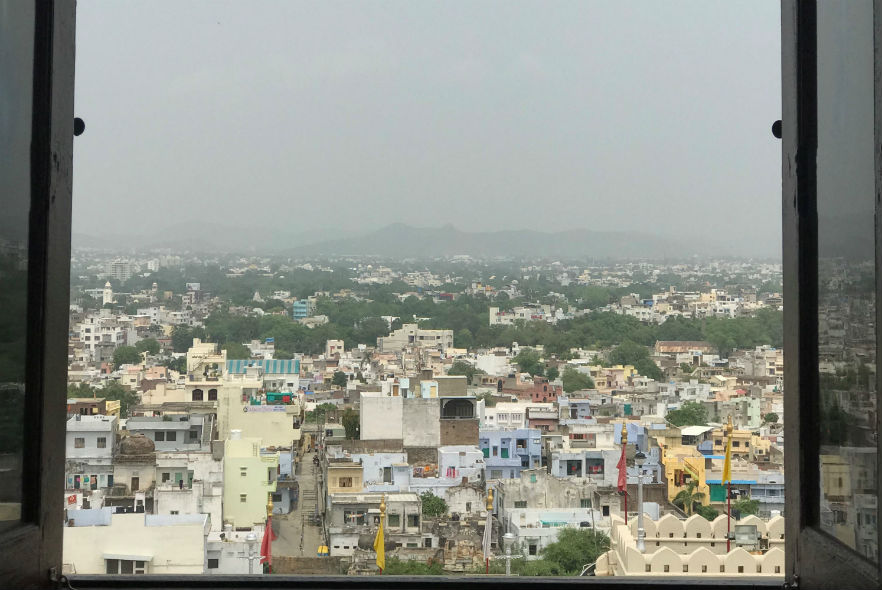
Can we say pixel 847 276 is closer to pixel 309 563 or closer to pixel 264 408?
pixel 309 563

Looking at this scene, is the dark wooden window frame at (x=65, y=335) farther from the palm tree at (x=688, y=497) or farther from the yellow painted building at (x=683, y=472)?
the yellow painted building at (x=683, y=472)

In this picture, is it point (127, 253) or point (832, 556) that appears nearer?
point (832, 556)

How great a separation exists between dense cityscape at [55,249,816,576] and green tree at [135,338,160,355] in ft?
0.04

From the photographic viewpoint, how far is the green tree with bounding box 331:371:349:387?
775cm

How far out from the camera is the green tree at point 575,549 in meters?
2.99

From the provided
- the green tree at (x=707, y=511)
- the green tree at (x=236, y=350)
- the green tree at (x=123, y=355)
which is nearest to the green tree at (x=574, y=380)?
the green tree at (x=236, y=350)

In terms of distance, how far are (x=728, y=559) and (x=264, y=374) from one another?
18.7 feet

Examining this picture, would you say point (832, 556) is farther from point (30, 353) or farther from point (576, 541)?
point (576, 541)

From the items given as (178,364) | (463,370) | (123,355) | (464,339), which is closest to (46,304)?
Result: (123,355)

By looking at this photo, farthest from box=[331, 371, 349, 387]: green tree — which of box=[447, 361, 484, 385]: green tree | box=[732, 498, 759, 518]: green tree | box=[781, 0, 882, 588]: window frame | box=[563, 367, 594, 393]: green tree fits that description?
box=[781, 0, 882, 588]: window frame

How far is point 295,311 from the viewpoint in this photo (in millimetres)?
7000

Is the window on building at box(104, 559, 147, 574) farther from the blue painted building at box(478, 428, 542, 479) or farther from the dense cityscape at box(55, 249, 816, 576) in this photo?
the blue painted building at box(478, 428, 542, 479)

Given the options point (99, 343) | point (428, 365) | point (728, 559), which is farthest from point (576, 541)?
point (428, 365)

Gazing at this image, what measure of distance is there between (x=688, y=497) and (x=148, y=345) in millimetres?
3303
